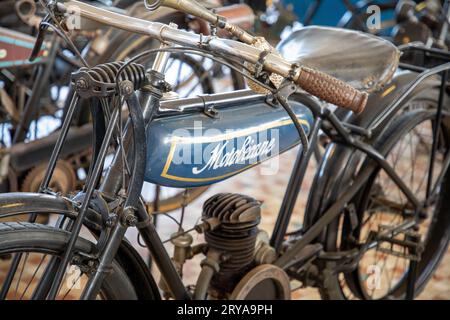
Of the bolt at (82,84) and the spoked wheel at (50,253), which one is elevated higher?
the bolt at (82,84)

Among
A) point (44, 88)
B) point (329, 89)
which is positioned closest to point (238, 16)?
point (44, 88)

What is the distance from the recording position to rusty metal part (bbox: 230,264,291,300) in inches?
72.7

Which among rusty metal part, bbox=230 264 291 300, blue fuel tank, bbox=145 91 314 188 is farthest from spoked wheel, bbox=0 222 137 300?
rusty metal part, bbox=230 264 291 300

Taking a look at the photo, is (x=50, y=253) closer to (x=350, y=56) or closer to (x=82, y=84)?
(x=82, y=84)

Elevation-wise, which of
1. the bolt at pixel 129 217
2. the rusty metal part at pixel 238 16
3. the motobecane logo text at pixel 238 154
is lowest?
the bolt at pixel 129 217

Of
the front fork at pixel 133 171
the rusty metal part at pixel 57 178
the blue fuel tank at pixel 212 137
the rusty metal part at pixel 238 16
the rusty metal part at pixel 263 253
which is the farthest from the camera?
the rusty metal part at pixel 238 16

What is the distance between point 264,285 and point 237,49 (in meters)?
0.87

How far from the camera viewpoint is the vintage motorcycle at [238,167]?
1.35m

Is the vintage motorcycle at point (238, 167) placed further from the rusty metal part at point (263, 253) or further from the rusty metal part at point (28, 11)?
the rusty metal part at point (28, 11)

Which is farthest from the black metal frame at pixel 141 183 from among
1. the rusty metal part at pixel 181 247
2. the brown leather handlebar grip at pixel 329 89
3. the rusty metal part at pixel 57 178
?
the rusty metal part at pixel 57 178

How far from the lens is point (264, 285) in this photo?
1.93 meters
